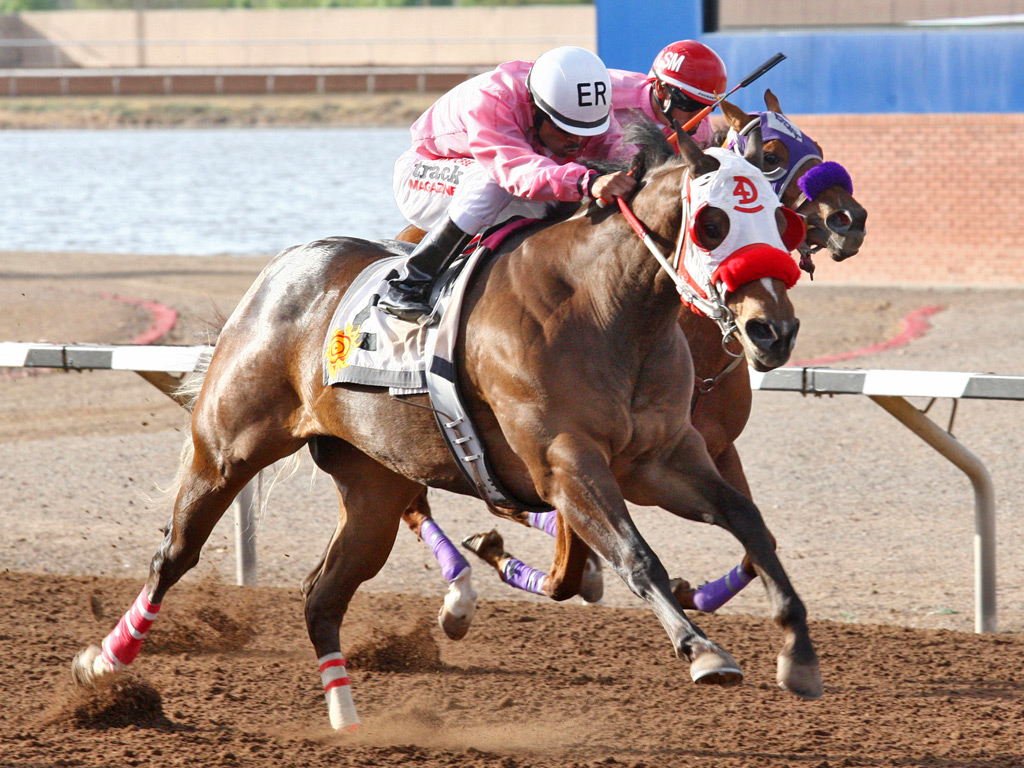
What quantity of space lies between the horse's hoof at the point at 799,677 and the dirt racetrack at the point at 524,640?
68cm

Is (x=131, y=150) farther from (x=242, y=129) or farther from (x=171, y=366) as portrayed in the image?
(x=171, y=366)

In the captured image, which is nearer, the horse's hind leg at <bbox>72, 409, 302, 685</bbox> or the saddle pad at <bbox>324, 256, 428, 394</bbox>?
the saddle pad at <bbox>324, 256, 428, 394</bbox>

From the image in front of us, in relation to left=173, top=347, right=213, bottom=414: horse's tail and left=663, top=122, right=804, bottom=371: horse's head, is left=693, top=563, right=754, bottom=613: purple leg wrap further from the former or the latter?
left=173, top=347, right=213, bottom=414: horse's tail

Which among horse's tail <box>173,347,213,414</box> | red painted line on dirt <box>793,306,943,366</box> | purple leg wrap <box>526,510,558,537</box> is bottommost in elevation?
red painted line on dirt <box>793,306,943,366</box>

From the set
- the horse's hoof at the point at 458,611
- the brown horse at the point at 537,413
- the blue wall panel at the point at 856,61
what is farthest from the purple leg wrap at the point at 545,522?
the blue wall panel at the point at 856,61

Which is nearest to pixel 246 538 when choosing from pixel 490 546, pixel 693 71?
pixel 490 546

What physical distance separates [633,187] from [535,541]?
349 cm

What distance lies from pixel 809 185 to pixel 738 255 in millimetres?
1489

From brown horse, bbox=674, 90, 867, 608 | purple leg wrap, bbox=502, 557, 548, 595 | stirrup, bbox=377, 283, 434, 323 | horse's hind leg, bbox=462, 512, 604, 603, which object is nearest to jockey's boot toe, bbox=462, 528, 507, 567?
horse's hind leg, bbox=462, 512, 604, 603

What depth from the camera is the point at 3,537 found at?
686 cm

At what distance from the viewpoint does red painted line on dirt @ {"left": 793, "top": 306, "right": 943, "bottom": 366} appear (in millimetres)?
11699

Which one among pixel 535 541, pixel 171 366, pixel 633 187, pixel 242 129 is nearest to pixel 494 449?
pixel 633 187

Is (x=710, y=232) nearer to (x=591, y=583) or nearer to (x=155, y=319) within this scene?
(x=591, y=583)

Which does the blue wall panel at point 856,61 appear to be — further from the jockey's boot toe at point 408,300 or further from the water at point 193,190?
the jockey's boot toe at point 408,300
